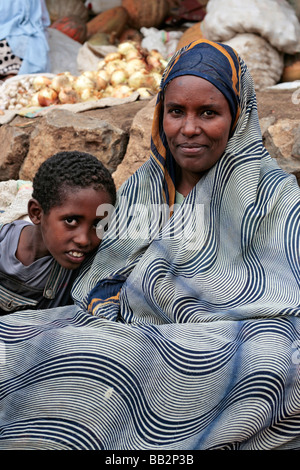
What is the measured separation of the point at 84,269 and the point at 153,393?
78 cm

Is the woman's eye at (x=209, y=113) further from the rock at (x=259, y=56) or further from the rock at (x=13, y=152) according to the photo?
the rock at (x=259, y=56)

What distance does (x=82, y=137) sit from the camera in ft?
12.8

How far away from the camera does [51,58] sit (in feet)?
22.4

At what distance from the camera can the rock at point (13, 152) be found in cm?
433

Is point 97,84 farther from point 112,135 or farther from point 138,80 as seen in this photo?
point 112,135

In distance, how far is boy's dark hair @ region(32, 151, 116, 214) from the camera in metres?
2.18

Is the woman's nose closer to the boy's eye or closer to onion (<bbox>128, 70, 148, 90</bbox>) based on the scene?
the boy's eye

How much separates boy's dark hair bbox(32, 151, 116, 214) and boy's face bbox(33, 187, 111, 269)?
3 cm

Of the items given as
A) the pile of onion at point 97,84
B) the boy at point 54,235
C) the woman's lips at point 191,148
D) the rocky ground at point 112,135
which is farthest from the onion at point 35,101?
the woman's lips at point 191,148

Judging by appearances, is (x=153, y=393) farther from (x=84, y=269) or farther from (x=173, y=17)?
(x=173, y=17)

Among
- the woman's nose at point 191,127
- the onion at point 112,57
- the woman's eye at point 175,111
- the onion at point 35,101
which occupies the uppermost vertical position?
the woman's eye at point 175,111

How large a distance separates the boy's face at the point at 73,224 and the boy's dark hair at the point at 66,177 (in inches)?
1.1

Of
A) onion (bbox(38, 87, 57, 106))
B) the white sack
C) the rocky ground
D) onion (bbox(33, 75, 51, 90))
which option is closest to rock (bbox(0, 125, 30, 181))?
the rocky ground

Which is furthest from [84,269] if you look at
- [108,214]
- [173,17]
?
[173,17]
